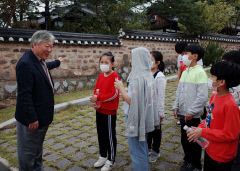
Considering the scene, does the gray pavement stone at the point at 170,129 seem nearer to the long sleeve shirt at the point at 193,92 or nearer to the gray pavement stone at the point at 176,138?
the gray pavement stone at the point at 176,138

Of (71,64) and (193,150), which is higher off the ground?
(71,64)

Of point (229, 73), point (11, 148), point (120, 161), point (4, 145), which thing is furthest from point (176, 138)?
point (4, 145)

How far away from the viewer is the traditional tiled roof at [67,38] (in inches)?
253

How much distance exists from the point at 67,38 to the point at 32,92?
611 cm

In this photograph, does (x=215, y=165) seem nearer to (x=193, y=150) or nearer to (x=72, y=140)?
(x=193, y=150)

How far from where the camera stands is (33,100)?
222cm

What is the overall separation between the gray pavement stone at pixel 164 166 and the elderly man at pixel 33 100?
67.5 inches

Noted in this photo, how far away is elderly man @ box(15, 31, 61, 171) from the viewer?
83.7 inches

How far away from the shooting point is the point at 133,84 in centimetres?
212

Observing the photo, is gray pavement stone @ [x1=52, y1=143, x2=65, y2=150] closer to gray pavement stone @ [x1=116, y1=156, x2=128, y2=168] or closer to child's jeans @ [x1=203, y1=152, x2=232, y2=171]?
gray pavement stone @ [x1=116, y1=156, x2=128, y2=168]

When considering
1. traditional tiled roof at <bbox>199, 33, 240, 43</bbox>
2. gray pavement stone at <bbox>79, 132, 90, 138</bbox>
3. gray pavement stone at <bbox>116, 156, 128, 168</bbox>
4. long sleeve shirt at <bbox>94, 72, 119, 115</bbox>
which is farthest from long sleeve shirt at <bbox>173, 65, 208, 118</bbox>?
traditional tiled roof at <bbox>199, 33, 240, 43</bbox>

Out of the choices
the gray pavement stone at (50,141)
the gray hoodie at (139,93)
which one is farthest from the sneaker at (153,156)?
the gray pavement stone at (50,141)

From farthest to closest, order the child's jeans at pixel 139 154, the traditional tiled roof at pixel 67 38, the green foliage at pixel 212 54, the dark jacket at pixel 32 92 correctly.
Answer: the green foliage at pixel 212 54 < the traditional tiled roof at pixel 67 38 < the child's jeans at pixel 139 154 < the dark jacket at pixel 32 92

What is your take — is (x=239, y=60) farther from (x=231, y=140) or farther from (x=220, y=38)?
(x=220, y=38)
